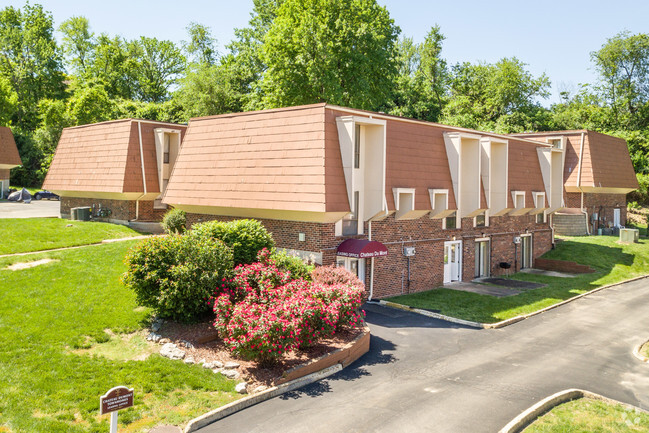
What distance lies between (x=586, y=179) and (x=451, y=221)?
775 inches

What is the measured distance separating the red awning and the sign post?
12502 millimetres

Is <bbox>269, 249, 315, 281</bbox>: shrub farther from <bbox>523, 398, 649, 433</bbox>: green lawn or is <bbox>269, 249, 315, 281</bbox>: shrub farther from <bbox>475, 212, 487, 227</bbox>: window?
<bbox>475, 212, 487, 227</bbox>: window

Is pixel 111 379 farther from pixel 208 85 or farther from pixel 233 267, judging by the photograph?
pixel 208 85

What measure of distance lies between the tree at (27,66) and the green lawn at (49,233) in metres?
44.2

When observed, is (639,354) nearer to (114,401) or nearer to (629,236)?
(114,401)

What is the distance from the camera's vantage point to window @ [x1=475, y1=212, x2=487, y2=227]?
2853 centimetres

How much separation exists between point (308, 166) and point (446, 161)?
864 centimetres

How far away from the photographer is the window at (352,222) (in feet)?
70.9

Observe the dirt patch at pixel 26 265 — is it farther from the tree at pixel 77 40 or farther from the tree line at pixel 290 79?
the tree at pixel 77 40

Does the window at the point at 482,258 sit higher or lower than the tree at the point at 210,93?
lower

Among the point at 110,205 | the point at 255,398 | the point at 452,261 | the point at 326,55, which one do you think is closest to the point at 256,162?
the point at 452,261

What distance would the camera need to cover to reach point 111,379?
11688 millimetres

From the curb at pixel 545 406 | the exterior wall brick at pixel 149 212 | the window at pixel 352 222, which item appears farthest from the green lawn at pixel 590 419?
the exterior wall brick at pixel 149 212

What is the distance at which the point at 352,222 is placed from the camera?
862 inches
